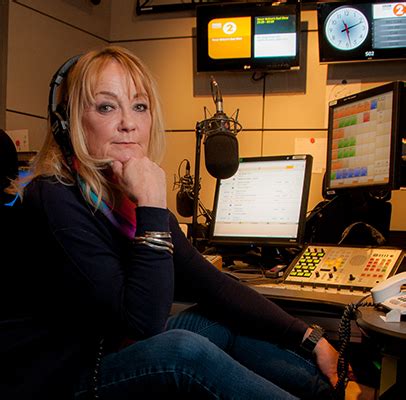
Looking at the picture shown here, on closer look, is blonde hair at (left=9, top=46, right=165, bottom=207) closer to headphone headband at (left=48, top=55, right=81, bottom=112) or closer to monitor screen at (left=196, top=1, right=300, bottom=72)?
headphone headband at (left=48, top=55, right=81, bottom=112)

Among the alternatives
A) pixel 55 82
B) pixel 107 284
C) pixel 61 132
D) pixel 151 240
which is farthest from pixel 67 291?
pixel 55 82

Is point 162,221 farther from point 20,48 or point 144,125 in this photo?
point 20,48

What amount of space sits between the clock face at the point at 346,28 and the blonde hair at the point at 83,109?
66.8 inches

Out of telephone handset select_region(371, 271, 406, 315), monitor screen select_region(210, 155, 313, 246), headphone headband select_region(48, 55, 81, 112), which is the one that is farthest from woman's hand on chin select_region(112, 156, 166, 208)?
monitor screen select_region(210, 155, 313, 246)

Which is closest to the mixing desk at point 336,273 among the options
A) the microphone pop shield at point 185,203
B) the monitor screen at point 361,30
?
the microphone pop shield at point 185,203

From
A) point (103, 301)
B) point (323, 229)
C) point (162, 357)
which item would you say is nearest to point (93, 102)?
point (103, 301)

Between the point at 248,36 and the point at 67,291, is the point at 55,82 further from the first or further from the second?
the point at 248,36

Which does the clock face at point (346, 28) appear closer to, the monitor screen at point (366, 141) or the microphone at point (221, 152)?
the monitor screen at point (366, 141)

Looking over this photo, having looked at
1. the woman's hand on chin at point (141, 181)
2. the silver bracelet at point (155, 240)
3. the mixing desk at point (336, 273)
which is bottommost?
the mixing desk at point (336, 273)

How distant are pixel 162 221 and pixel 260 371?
45cm

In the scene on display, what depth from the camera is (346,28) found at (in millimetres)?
2512

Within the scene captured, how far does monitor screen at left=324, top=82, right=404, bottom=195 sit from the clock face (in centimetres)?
87

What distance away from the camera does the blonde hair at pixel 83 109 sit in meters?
0.99

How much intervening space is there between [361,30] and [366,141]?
110cm
